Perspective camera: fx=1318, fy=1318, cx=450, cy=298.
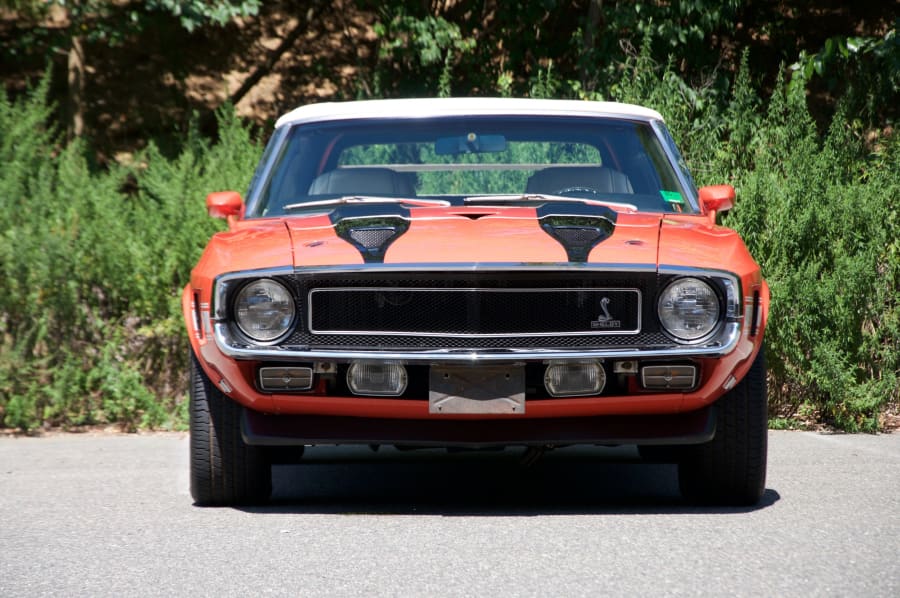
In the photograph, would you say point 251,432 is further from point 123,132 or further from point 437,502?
point 123,132

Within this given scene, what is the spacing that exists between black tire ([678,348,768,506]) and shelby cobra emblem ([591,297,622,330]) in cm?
58

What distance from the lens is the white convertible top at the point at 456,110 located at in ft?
19.6

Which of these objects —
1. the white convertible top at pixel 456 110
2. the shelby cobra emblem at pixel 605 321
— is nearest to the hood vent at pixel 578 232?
the shelby cobra emblem at pixel 605 321

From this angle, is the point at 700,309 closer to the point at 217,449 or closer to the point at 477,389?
the point at 477,389

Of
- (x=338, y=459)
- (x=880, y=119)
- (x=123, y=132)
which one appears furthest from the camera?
(x=123, y=132)

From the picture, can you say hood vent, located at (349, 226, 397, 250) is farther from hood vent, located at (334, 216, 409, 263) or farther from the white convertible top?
the white convertible top

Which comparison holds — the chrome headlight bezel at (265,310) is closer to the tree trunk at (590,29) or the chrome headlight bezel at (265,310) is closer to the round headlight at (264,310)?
the round headlight at (264,310)

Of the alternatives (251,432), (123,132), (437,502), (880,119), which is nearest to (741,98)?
(880,119)

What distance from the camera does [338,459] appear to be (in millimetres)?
6789

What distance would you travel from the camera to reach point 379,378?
181 inches

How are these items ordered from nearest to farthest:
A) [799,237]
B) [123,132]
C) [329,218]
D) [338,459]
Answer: [329,218] → [338,459] → [799,237] → [123,132]

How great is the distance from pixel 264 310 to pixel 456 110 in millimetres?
1742

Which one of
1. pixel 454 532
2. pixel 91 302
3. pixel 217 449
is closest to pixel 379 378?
pixel 454 532

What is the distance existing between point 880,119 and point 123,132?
31.8 ft
